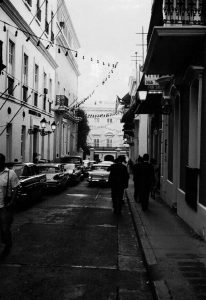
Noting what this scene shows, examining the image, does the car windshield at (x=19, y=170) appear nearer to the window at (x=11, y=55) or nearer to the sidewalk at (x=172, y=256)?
the sidewalk at (x=172, y=256)

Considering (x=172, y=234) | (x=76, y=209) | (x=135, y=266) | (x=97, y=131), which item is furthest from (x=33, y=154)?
(x=97, y=131)

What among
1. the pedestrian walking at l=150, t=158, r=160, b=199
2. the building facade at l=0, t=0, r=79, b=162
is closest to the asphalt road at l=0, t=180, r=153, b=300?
the pedestrian walking at l=150, t=158, r=160, b=199

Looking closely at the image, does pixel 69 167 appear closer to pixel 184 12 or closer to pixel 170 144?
pixel 170 144

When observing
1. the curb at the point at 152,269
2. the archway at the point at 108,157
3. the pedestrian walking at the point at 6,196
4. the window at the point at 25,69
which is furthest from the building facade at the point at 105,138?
the pedestrian walking at the point at 6,196

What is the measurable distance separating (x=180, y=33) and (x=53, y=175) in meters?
12.1

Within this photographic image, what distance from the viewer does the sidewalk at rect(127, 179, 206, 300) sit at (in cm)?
539

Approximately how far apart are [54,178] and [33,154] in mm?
7744

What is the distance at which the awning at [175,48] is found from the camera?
28.7ft

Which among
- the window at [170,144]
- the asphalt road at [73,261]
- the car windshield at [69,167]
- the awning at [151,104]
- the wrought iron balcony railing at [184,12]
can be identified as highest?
the wrought iron balcony railing at [184,12]

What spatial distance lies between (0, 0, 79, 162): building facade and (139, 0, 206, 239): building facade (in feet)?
25.5

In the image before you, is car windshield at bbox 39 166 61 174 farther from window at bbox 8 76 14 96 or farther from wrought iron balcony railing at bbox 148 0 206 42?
wrought iron balcony railing at bbox 148 0 206 42

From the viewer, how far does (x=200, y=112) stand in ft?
29.2

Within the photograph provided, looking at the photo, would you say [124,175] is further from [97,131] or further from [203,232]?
[97,131]

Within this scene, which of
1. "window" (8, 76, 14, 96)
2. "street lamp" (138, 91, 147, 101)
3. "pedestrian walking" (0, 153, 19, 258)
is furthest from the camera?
"window" (8, 76, 14, 96)
